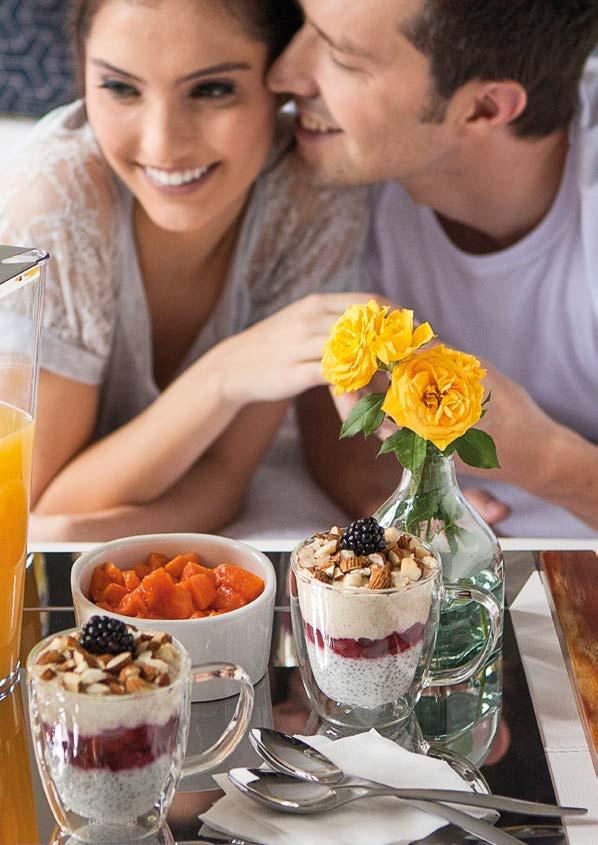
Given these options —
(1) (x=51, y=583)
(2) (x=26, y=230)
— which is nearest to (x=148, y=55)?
(2) (x=26, y=230)

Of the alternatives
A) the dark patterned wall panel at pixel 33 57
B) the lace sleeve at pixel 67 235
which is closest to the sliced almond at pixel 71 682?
the lace sleeve at pixel 67 235

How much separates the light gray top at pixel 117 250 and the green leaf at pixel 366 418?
774mm

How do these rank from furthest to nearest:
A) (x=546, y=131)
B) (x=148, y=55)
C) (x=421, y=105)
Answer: (x=546, y=131) < (x=421, y=105) < (x=148, y=55)

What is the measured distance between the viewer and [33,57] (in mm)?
1617

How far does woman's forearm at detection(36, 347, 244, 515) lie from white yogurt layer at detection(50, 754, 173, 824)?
2.87 feet

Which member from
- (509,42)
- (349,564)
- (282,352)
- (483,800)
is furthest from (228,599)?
(509,42)

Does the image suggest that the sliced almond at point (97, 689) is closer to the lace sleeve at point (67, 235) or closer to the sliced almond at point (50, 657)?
the sliced almond at point (50, 657)

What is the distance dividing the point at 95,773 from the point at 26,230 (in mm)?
990

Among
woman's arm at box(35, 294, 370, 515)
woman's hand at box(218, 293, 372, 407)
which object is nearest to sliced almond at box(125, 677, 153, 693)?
woman's hand at box(218, 293, 372, 407)

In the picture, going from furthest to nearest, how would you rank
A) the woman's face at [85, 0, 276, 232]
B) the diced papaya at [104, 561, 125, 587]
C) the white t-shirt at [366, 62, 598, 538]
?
1. the white t-shirt at [366, 62, 598, 538]
2. the woman's face at [85, 0, 276, 232]
3. the diced papaya at [104, 561, 125, 587]

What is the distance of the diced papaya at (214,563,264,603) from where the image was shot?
75 cm

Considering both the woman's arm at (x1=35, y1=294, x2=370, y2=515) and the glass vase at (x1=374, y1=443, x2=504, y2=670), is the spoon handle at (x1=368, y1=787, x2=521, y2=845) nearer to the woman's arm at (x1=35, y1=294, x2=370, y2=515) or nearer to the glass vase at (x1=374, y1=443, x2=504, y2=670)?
the glass vase at (x1=374, y1=443, x2=504, y2=670)

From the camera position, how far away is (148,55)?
135 cm

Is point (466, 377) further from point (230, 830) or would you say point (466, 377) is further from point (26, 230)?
point (26, 230)
